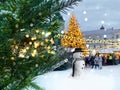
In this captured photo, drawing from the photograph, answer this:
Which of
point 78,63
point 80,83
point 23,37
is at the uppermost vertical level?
point 23,37

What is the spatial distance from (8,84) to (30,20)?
27 centimetres

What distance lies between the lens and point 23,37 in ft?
5.53

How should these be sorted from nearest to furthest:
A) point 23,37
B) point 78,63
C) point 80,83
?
point 23,37
point 80,83
point 78,63

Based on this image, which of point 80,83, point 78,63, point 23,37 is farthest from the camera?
point 78,63

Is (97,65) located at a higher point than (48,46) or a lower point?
lower

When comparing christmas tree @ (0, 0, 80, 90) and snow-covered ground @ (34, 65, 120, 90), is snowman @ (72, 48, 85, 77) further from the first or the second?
christmas tree @ (0, 0, 80, 90)

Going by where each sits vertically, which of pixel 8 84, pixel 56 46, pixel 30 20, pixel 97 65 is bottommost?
pixel 97 65

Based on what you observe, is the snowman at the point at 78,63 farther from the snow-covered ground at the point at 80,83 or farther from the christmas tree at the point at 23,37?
the christmas tree at the point at 23,37

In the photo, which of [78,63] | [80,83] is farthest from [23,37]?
[78,63]

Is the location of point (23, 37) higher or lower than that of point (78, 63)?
higher

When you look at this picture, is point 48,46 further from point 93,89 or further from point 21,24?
point 93,89

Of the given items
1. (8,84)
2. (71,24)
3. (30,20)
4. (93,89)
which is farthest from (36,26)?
(71,24)

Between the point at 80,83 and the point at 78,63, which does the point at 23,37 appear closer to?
the point at 80,83

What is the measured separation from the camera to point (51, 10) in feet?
5.53
